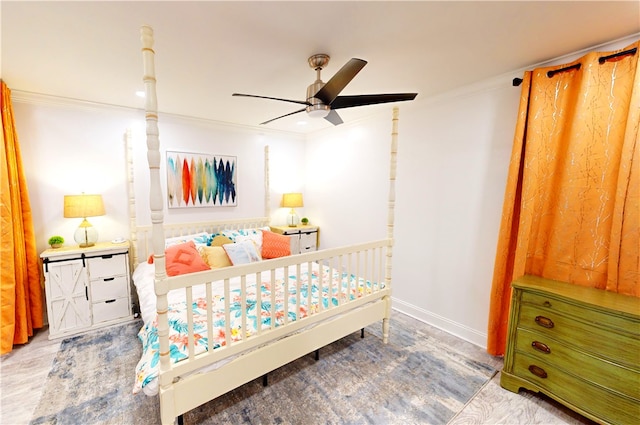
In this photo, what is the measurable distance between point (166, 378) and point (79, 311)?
6.74ft

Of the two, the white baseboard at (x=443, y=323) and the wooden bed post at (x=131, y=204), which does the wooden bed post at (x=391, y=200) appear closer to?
the white baseboard at (x=443, y=323)

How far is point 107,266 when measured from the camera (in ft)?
9.06

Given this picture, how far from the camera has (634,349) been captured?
1479mm

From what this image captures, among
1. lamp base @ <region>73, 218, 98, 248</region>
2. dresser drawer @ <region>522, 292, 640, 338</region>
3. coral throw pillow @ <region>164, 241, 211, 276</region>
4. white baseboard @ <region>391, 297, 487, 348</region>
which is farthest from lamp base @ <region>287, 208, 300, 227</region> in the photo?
dresser drawer @ <region>522, 292, 640, 338</region>

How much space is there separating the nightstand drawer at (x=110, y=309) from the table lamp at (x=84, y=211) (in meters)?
0.65

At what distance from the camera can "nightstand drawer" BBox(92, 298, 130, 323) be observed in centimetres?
274

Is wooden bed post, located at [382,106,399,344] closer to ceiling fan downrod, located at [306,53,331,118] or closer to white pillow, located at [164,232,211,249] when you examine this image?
ceiling fan downrod, located at [306,53,331,118]

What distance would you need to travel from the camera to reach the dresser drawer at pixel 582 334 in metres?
1.50

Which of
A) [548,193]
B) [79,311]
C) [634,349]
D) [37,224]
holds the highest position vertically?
[548,193]

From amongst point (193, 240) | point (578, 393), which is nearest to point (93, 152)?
point (193, 240)

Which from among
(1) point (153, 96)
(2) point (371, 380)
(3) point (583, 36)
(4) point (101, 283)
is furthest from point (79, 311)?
(3) point (583, 36)

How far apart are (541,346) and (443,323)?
1.04 m

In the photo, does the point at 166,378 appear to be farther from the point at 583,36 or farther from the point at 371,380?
the point at 583,36

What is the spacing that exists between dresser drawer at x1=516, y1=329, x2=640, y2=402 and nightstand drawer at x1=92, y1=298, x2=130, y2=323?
3.71 meters
